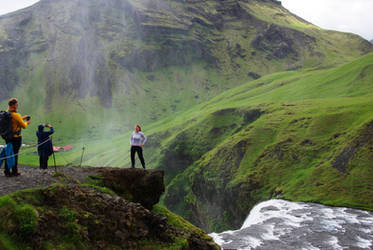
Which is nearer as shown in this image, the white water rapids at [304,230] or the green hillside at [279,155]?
the white water rapids at [304,230]

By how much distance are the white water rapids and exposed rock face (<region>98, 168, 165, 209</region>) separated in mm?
13639

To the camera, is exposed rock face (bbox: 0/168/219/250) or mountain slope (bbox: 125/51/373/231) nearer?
exposed rock face (bbox: 0/168/219/250)

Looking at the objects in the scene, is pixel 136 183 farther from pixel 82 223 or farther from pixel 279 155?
pixel 279 155

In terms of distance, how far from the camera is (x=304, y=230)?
135ft

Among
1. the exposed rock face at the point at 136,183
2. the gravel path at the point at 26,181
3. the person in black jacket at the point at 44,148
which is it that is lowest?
the exposed rock face at the point at 136,183

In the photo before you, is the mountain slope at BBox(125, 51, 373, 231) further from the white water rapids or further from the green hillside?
the white water rapids

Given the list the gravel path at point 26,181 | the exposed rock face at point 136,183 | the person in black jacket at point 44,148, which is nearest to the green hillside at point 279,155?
the exposed rock face at point 136,183

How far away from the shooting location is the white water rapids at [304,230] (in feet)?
119

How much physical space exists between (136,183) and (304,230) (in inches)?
1053

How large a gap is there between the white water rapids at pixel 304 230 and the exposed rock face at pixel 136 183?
44.7 ft

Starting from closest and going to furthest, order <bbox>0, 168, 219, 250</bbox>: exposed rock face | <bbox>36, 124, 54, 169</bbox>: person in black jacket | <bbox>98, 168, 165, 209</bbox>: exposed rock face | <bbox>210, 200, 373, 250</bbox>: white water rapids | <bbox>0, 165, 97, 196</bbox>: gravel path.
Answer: <bbox>0, 168, 219, 250</bbox>: exposed rock face, <bbox>0, 165, 97, 196</bbox>: gravel path, <bbox>36, 124, 54, 169</bbox>: person in black jacket, <bbox>98, 168, 165, 209</bbox>: exposed rock face, <bbox>210, 200, 373, 250</bbox>: white water rapids

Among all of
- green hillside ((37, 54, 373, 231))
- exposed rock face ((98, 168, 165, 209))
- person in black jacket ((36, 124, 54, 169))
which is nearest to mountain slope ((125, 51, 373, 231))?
green hillside ((37, 54, 373, 231))

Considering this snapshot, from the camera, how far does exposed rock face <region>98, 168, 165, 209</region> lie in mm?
24438

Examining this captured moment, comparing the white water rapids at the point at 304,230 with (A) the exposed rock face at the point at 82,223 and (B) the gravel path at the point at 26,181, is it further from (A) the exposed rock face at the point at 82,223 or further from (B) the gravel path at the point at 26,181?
(B) the gravel path at the point at 26,181
